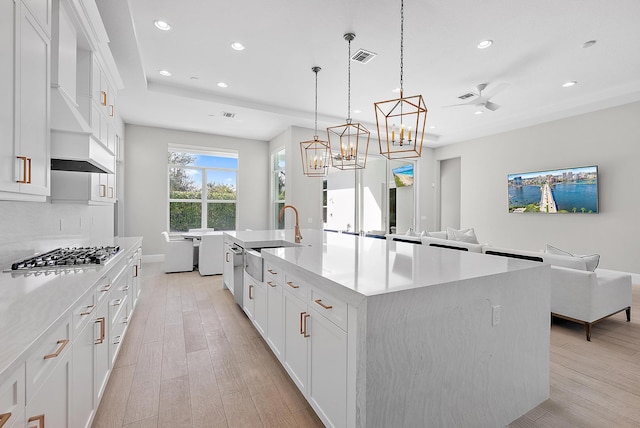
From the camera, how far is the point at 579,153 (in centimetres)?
564

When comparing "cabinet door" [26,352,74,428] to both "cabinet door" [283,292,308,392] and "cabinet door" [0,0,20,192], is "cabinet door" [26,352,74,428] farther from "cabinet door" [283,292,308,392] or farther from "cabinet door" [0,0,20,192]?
"cabinet door" [283,292,308,392]

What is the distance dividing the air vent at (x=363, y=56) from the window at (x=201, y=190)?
498 cm

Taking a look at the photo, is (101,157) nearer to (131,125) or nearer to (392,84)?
(392,84)

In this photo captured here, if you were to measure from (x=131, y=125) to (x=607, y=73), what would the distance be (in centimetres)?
885

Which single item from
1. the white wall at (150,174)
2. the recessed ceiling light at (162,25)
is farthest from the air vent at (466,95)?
the white wall at (150,174)

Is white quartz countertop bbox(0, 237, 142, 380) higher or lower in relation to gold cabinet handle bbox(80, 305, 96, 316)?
higher

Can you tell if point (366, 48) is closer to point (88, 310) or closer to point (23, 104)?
point (23, 104)

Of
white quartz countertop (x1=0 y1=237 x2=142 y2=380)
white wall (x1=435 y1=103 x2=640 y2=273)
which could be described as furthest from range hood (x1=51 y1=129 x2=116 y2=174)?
white wall (x1=435 y1=103 x2=640 y2=273)

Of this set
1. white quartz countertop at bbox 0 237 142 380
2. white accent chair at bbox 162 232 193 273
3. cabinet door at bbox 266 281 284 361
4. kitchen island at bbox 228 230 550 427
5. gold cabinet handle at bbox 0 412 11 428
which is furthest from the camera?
white accent chair at bbox 162 232 193 273

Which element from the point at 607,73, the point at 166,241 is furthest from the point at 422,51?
the point at 166,241

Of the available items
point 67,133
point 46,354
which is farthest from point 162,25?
point 46,354

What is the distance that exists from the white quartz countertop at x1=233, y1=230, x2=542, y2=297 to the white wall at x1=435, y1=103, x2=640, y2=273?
16.5 feet

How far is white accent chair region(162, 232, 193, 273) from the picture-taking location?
5.58 metres

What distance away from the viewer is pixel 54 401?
111 cm
